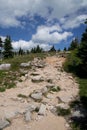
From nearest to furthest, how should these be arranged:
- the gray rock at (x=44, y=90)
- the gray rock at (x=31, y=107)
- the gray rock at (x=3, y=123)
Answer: the gray rock at (x=3, y=123) → the gray rock at (x=31, y=107) → the gray rock at (x=44, y=90)

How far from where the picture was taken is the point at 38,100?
2003 cm

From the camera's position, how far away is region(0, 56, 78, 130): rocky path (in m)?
15.6

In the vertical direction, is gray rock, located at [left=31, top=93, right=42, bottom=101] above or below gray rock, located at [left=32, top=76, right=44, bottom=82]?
below

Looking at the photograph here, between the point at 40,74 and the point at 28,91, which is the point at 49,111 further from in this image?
the point at 40,74

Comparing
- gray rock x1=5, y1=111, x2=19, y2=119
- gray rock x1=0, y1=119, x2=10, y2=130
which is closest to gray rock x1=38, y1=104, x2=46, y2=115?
gray rock x1=5, y1=111, x2=19, y2=119

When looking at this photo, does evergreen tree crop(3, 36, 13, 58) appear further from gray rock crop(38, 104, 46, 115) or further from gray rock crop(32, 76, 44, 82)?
gray rock crop(38, 104, 46, 115)

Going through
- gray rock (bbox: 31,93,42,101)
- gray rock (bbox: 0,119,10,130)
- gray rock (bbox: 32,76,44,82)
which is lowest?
gray rock (bbox: 0,119,10,130)

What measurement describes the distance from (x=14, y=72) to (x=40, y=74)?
3.78 meters

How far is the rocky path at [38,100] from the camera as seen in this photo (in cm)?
1562

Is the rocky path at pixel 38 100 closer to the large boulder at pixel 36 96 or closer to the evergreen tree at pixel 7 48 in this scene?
the large boulder at pixel 36 96

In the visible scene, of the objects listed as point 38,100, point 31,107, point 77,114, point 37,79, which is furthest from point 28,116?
point 37,79

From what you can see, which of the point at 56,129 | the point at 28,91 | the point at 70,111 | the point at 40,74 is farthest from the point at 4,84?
the point at 56,129

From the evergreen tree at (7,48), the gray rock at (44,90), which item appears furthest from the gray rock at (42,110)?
the evergreen tree at (7,48)

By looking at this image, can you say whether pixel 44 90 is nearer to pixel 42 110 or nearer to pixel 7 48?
pixel 42 110
